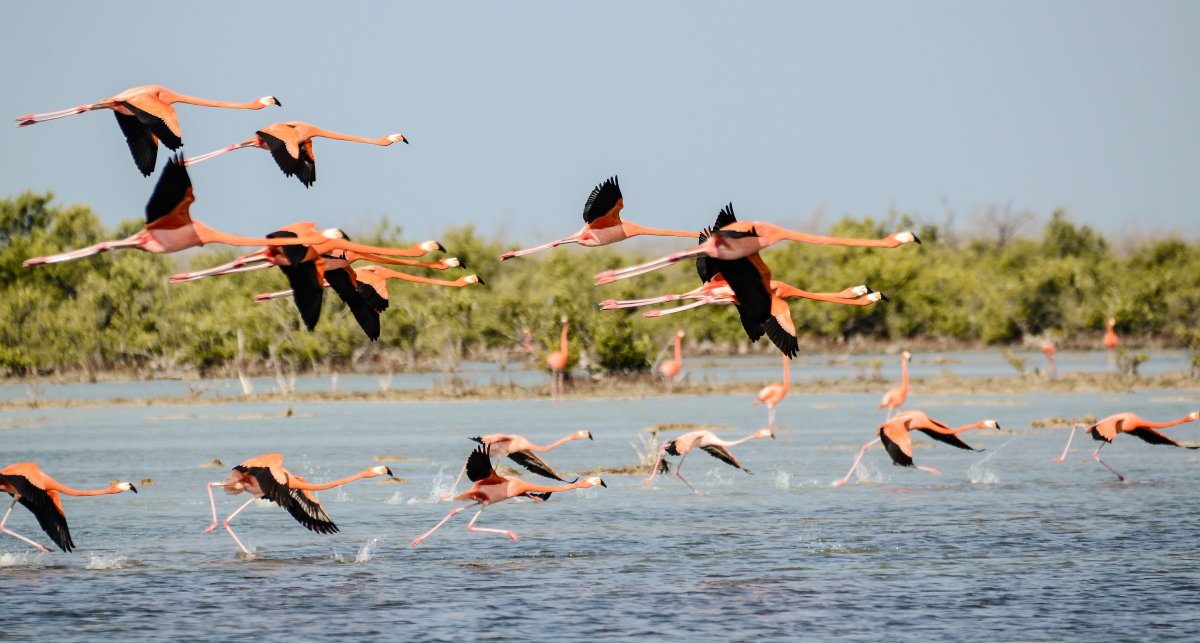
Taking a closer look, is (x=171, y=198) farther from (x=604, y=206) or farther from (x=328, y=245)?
(x=604, y=206)

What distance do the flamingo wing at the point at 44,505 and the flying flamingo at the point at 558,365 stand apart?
22.4 m

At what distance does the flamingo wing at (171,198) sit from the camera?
32.2 feet

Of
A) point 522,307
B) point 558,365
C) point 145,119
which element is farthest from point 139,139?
point 522,307

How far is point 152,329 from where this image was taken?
167 feet

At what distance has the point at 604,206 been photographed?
463 inches

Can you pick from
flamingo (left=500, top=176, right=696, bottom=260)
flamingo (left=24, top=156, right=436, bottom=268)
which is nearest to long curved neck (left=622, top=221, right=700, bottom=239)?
flamingo (left=500, top=176, right=696, bottom=260)

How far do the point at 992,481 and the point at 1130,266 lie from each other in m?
49.4

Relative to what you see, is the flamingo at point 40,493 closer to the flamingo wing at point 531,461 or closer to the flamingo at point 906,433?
the flamingo wing at point 531,461

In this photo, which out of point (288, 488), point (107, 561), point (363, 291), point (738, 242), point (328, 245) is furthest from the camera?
point (107, 561)

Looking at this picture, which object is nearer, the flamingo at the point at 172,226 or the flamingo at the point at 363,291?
the flamingo at the point at 172,226

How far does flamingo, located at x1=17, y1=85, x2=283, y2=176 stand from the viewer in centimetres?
1134

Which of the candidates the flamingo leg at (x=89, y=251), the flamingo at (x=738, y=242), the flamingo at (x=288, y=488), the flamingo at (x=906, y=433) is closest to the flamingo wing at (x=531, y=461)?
the flamingo at (x=288, y=488)

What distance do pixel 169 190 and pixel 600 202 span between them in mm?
3187

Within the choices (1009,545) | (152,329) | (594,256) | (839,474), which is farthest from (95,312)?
(1009,545)
